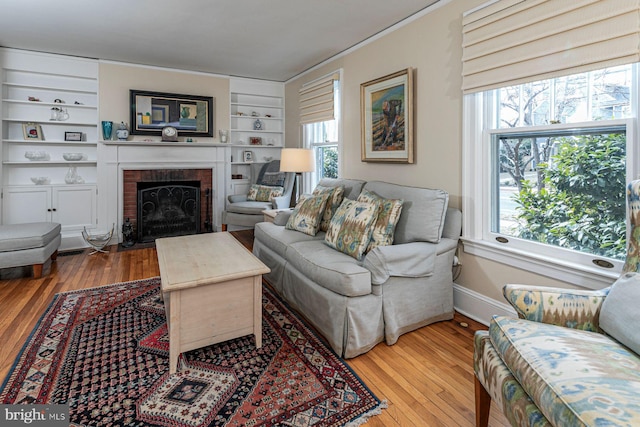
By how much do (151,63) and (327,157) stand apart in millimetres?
2629

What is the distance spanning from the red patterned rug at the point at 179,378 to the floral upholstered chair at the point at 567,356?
2.08ft

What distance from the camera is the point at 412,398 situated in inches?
67.5

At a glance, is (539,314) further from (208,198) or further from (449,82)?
(208,198)

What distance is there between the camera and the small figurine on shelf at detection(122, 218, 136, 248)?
4664mm

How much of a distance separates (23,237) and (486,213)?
4032 mm

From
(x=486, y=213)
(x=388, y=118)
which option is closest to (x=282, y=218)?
(x=388, y=118)

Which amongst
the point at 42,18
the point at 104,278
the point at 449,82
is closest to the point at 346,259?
the point at 449,82

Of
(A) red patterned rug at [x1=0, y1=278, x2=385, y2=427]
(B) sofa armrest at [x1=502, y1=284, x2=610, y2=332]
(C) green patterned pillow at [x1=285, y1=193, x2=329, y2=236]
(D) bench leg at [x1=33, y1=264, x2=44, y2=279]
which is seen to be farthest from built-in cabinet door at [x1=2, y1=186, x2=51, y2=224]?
(B) sofa armrest at [x1=502, y1=284, x2=610, y2=332]

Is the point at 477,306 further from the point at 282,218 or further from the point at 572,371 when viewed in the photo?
the point at 282,218

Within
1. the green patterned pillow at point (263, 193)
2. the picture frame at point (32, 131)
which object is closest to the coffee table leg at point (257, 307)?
the green patterned pillow at point (263, 193)

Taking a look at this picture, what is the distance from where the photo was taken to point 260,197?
520 centimetres

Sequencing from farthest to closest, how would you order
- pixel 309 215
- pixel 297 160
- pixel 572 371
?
1. pixel 297 160
2. pixel 309 215
3. pixel 572 371

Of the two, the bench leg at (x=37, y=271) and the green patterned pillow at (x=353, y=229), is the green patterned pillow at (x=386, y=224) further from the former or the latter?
the bench leg at (x=37, y=271)

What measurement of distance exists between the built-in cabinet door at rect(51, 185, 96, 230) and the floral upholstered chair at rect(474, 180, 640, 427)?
192 inches
